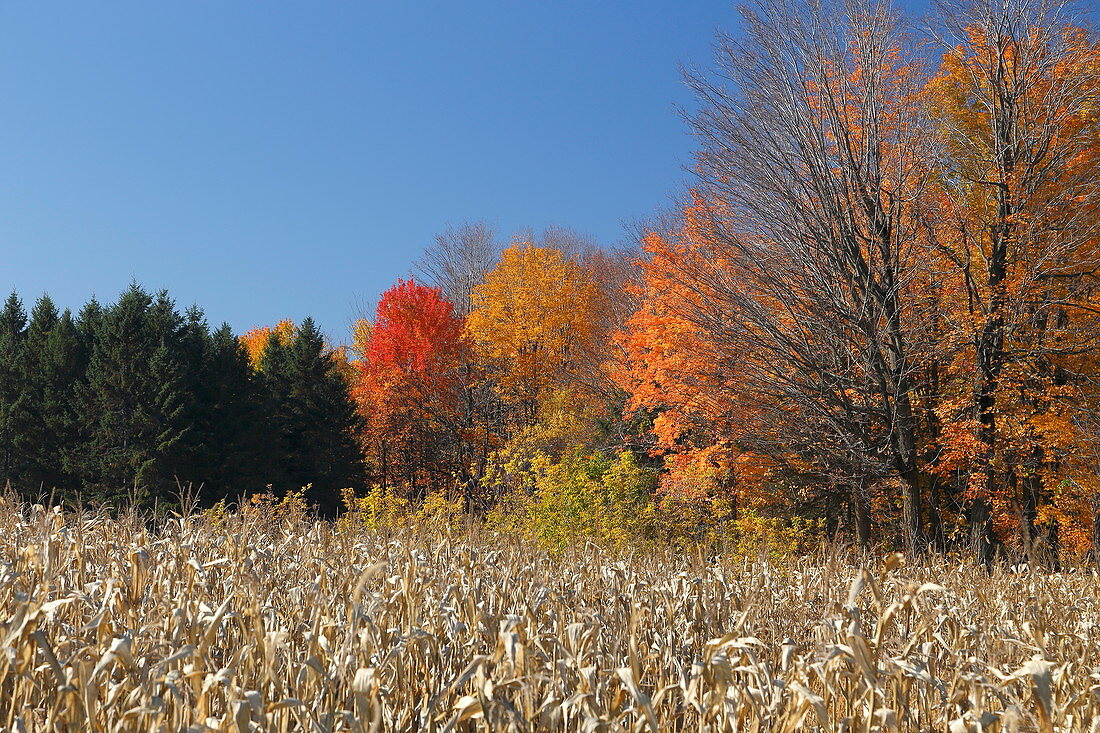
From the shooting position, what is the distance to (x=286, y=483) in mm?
31125

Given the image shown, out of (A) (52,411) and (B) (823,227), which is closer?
(B) (823,227)

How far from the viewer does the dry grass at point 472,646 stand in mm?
2205

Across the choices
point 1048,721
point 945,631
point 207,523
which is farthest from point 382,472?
point 1048,721

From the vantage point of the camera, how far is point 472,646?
3342 millimetres

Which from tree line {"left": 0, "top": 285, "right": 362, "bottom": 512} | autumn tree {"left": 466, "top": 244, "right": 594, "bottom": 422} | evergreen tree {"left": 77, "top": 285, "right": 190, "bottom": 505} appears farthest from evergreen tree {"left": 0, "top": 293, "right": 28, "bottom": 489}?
autumn tree {"left": 466, "top": 244, "right": 594, "bottom": 422}

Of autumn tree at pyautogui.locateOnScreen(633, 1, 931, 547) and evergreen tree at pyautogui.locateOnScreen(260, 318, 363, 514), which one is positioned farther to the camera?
evergreen tree at pyautogui.locateOnScreen(260, 318, 363, 514)

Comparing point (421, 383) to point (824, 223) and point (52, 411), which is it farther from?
point (824, 223)

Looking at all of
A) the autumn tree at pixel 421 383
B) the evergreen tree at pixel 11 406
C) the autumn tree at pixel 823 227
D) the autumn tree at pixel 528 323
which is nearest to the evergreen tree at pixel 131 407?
the evergreen tree at pixel 11 406

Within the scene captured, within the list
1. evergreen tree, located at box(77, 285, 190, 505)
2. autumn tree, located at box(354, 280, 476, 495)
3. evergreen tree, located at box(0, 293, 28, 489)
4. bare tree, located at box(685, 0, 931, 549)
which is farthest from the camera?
autumn tree, located at box(354, 280, 476, 495)

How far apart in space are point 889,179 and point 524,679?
11639 millimetres

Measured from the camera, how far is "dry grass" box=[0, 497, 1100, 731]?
7.23 feet

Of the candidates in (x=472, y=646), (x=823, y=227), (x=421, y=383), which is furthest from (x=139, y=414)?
(x=472, y=646)

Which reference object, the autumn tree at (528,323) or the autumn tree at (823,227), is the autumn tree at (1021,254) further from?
the autumn tree at (528,323)

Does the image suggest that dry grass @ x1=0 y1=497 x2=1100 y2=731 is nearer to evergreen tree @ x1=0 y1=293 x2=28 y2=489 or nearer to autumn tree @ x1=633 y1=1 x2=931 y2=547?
autumn tree @ x1=633 y1=1 x2=931 y2=547
